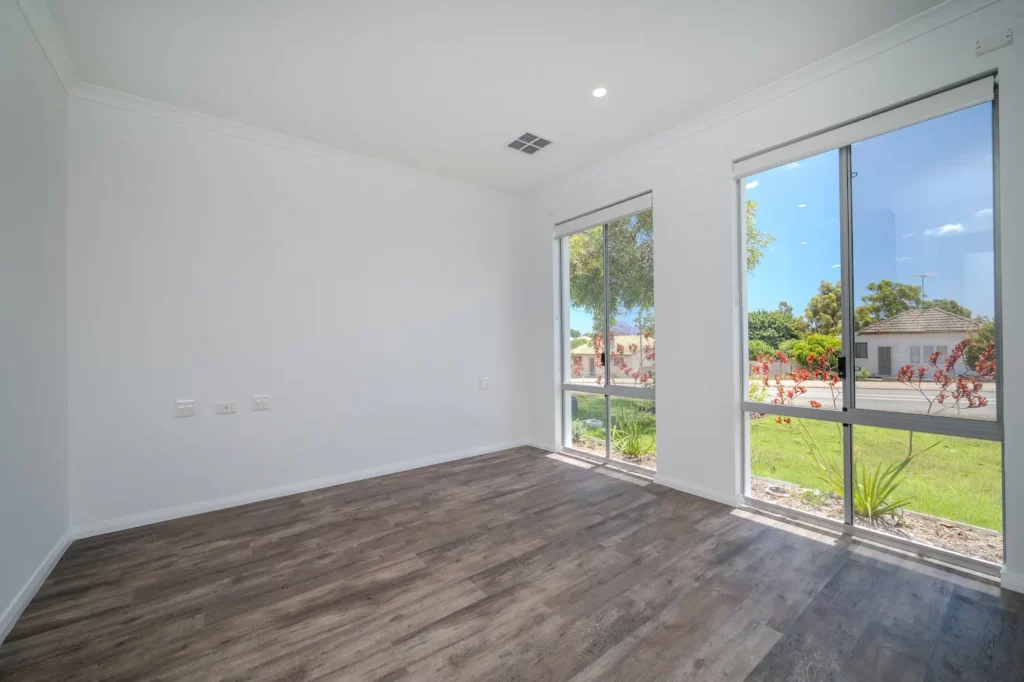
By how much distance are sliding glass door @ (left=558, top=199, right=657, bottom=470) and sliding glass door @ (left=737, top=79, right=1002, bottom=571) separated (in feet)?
3.30

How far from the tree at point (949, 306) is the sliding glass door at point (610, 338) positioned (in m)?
2.00

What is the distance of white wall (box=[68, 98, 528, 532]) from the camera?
124 inches

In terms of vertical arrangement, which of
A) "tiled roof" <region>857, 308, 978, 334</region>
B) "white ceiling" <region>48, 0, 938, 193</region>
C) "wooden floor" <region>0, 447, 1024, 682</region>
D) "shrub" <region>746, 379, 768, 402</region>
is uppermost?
"white ceiling" <region>48, 0, 938, 193</region>

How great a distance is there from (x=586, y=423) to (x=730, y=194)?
9.27ft

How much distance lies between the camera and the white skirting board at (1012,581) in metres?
2.24

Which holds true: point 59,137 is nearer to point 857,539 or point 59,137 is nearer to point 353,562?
point 353,562

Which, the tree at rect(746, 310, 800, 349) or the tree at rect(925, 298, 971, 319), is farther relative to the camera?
the tree at rect(746, 310, 800, 349)

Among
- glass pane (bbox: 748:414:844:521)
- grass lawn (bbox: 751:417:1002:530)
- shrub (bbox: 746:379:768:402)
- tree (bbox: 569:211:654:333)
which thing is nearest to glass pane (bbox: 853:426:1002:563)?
grass lawn (bbox: 751:417:1002:530)

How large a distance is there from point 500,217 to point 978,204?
420 cm

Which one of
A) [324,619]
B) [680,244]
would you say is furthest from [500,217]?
[324,619]

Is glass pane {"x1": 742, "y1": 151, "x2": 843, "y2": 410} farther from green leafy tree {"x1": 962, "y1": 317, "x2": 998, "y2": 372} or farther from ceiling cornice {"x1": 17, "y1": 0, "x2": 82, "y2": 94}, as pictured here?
ceiling cornice {"x1": 17, "y1": 0, "x2": 82, "y2": 94}

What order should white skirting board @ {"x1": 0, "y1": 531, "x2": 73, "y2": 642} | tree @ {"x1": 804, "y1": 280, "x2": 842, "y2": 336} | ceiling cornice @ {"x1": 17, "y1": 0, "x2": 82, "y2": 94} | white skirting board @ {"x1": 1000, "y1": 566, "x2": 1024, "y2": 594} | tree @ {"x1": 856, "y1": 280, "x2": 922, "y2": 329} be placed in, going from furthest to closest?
tree @ {"x1": 804, "y1": 280, "x2": 842, "y2": 336} < tree @ {"x1": 856, "y1": 280, "x2": 922, "y2": 329} < ceiling cornice @ {"x1": 17, "y1": 0, "x2": 82, "y2": 94} < white skirting board @ {"x1": 1000, "y1": 566, "x2": 1024, "y2": 594} < white skirting board @ {"x1": 0, "y1": 531, "x2": 73, "y2": 642}

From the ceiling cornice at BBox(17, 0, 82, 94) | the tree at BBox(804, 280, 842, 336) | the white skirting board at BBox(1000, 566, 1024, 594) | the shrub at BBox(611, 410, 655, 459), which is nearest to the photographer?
the white skirting board at BBox(1000, 566, 1024, 594)

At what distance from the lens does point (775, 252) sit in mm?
3373
